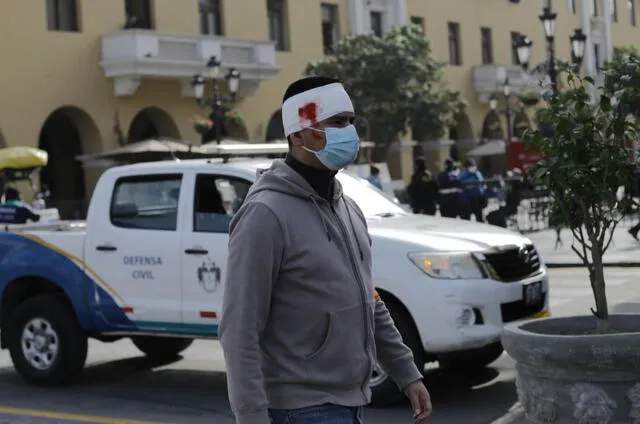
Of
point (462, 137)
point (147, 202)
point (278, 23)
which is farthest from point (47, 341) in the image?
point (462, 137)

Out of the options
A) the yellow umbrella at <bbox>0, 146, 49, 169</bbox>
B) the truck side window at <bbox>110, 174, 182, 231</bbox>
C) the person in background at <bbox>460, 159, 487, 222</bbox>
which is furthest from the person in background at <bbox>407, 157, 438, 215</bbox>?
the truck side window at <bbox>110, 174, 182, 231</bbox>

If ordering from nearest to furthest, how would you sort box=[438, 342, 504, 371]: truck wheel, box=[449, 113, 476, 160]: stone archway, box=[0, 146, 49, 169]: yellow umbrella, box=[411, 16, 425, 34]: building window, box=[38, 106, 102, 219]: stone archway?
box=[438, 342, 504, 371]: truck wheel < box=[0, 146, 49, 169]: yellow umbrella < box=[38, 106, 102, 219]: stone archway < box=[411, 16, 425, 34]: building window < box=[449, 113, 476, 160]: stone archway

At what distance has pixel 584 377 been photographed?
624 cm

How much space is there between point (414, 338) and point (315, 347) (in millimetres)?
4928

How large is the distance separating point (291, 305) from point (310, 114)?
2.05ft

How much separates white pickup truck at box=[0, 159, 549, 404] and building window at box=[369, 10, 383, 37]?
3440 centimetres

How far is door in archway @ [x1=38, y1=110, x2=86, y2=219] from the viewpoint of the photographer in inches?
Answer: 1396

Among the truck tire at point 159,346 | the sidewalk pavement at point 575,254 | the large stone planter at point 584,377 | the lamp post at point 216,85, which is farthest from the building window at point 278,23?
the large stone planter at point 584,377

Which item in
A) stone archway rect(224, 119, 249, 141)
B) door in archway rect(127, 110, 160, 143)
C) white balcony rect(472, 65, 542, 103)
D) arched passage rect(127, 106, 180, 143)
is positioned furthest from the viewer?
white balcony rect(472, 65, 542, 103)

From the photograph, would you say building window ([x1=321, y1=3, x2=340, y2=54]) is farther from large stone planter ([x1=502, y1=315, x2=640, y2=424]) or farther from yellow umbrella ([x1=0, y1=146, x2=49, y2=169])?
large stone planter ([x1=502, y1=315, x2=640, y2=424])

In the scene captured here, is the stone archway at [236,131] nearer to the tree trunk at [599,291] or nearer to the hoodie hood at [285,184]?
the tree trunk at [599,291]

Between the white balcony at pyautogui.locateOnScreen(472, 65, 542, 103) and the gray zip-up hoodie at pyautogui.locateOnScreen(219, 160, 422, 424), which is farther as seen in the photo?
the white balcony at pyautogui.locateOnScreen(472, 65, 542, 103)

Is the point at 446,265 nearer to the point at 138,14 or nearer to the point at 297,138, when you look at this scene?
the point at 297,138

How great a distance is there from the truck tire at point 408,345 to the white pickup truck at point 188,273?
10 mm
